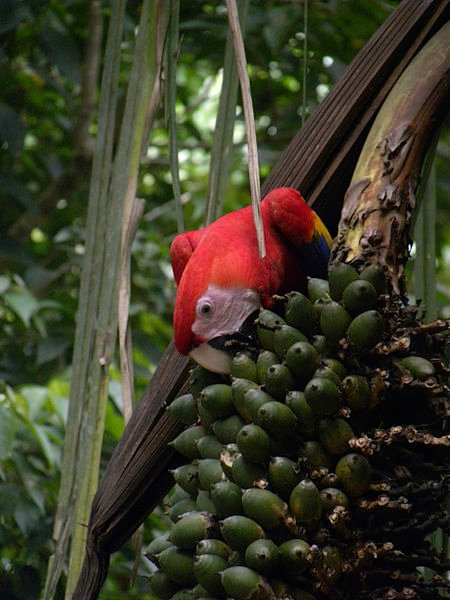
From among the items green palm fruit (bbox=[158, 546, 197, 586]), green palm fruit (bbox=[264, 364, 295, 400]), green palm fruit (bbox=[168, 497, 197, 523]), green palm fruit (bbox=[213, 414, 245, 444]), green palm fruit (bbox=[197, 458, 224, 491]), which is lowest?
green palm fruit (bbox=[158, 546, 197, 586])

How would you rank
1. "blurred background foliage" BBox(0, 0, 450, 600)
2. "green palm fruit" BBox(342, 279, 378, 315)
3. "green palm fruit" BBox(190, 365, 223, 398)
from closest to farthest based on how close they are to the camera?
"green palm fruit" BBox(342, 279, 378, 315), "green palm fruit" BBox(190, 365, 223, 398), "blurred background foliage" BBox(0, 0, 450, 600)

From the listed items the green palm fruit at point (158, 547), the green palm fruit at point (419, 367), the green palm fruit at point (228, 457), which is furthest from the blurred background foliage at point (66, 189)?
the green palm fruit at point (419, 367)

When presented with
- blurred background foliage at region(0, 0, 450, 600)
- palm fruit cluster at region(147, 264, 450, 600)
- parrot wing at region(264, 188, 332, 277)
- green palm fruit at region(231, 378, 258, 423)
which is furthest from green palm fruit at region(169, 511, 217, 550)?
blurred background foliage at region(0, 0, 450, 600)

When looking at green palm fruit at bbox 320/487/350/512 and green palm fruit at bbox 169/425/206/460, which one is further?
green palm fruit at bbox 169/425/206/460

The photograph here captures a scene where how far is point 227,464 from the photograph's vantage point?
873mm

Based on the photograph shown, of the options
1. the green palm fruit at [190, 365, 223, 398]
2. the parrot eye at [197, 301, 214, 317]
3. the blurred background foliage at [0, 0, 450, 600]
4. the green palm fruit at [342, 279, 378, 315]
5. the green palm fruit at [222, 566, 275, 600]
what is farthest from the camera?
the blurred background foliage at [0, 0, 450, 600]

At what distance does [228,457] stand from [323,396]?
117 mm

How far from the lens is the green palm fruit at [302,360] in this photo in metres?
0.88

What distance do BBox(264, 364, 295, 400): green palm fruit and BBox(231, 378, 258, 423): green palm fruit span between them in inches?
0.9

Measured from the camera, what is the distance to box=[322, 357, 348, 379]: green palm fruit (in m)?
0.89

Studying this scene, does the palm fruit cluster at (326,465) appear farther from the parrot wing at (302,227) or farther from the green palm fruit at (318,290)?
the parrot wing at (302,227)

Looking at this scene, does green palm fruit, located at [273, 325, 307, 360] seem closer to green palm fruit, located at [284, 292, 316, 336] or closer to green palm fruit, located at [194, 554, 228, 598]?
green palm fruit, located at [284, 292, 316, 336]

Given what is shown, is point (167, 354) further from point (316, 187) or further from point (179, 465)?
point (316, 187)

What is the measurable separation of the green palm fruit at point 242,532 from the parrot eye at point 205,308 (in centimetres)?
36
